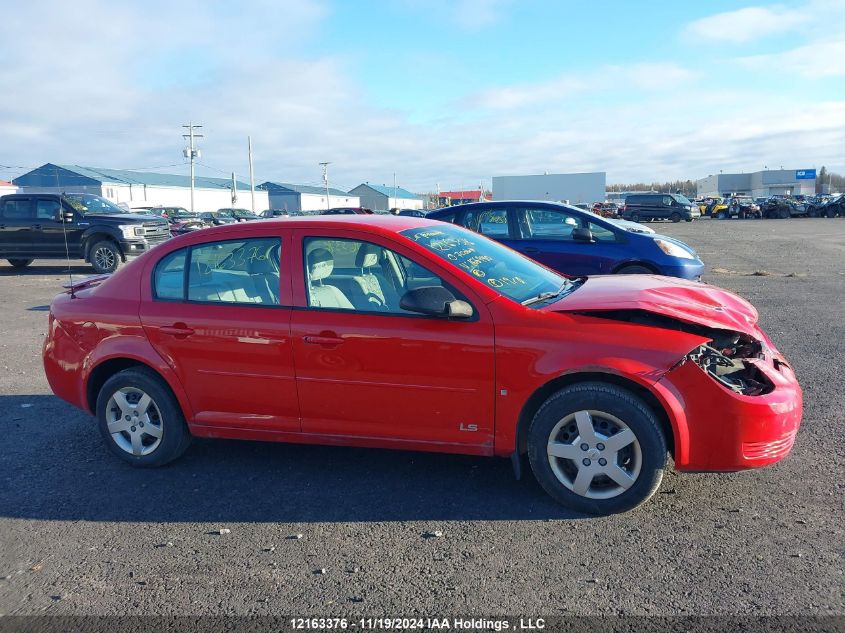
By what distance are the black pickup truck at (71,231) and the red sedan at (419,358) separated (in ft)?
39.8

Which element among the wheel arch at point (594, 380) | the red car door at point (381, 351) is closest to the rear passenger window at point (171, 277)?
the red car door at point (381, 351)

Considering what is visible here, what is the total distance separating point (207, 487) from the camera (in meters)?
4.26

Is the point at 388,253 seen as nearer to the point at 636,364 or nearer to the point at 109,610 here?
the point at 636,364

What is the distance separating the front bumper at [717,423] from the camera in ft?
11.7

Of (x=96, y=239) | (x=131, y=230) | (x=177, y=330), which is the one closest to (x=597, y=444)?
(x=177, y=330)

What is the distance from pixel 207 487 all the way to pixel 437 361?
170cm

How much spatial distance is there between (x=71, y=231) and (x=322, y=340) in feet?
47.7

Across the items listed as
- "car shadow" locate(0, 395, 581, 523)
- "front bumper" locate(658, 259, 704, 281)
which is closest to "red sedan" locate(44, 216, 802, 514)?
"car shadow" locate(0, 395, 581, 523)

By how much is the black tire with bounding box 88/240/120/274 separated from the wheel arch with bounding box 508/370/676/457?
1453cm

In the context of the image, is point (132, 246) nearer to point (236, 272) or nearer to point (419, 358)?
point (236, 272)

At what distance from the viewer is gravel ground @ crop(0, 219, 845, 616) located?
3.03 metres

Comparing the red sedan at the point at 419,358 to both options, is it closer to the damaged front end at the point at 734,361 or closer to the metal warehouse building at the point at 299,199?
the damaged front end at the point at 734,361

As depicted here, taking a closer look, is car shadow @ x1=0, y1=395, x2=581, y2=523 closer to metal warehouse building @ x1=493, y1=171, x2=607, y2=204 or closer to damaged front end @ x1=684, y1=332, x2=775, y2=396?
damaged front end @ x1=684, y1=332, x2=775, y2=396

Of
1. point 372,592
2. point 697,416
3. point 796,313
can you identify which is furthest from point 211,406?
point 796,313
